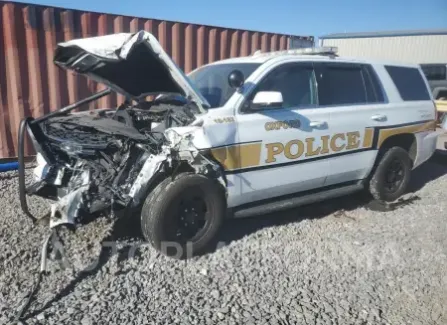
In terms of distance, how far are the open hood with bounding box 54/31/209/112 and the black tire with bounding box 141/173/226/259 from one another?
2.24 ft

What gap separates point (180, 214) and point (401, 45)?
19.8 metres

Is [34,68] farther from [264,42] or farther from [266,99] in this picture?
[264,42]

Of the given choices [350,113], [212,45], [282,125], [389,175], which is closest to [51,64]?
[212,45]

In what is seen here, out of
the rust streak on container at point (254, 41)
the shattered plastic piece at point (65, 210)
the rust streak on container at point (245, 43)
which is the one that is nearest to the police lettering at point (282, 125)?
the shattered plastic piece at point (65, 210)

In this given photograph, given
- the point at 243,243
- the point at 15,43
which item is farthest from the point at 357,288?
the point at 15,43

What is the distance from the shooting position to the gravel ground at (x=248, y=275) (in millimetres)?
2855

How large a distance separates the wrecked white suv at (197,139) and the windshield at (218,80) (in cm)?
2

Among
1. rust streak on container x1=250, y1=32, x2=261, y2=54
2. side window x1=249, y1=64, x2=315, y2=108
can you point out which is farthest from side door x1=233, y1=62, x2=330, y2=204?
rust streak on container x1=250, y1=32, x2=261, y2=54

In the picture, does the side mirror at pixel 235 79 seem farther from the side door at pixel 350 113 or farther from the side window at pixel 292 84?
the side door at pixel 350 113

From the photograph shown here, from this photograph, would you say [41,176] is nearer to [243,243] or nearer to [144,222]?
[144,222]

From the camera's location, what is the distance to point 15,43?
5.89m

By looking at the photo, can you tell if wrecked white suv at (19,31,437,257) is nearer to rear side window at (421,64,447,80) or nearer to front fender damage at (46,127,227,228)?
front fender damage at (46,127,227,228)

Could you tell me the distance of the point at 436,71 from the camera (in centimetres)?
1260

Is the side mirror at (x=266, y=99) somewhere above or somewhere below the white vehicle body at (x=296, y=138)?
above
